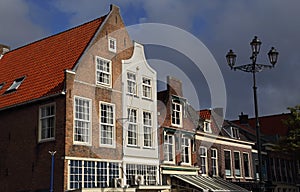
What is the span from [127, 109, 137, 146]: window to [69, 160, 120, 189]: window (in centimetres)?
191

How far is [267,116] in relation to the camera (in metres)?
60.1

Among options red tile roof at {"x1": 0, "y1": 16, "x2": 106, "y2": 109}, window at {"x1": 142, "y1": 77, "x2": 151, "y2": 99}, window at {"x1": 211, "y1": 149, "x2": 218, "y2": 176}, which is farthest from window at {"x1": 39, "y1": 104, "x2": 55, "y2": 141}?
window at {"x1": 211, "y1": 149, "x2": 218, "y2": 176}

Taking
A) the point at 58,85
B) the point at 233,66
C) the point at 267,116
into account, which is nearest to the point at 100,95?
the point at 58,85

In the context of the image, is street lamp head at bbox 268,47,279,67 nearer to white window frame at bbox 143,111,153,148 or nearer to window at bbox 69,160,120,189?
window at bbox 69,160,120,189

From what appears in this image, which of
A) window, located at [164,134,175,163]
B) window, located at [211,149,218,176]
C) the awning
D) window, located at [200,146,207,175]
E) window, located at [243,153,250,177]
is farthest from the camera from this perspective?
window, located at [243,153,250,177]

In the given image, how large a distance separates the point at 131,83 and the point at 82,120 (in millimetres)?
4750

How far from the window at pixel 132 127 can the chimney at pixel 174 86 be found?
4633 millimetres

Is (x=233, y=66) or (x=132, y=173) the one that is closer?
(x=233, y=66)

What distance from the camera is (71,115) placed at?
74.1 ft

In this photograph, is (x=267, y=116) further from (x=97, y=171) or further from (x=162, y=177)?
(x=97, y=171)

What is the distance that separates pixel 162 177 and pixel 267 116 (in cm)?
3522

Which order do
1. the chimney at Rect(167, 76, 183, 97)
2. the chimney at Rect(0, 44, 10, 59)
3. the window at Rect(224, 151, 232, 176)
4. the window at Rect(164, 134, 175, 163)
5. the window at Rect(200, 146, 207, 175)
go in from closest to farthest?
the window at Rect(164, 134, 175, 163)
the chimney at Rect(167, 76, 183, 97)
the chimney at Rect(0, 44, 10, 59)
the window at Rect(200, 146, 207, 175)
the window at Rect(224, 151, 232, 176)

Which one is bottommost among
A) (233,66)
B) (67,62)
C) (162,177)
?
(162,177)

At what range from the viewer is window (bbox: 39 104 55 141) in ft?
75.6
